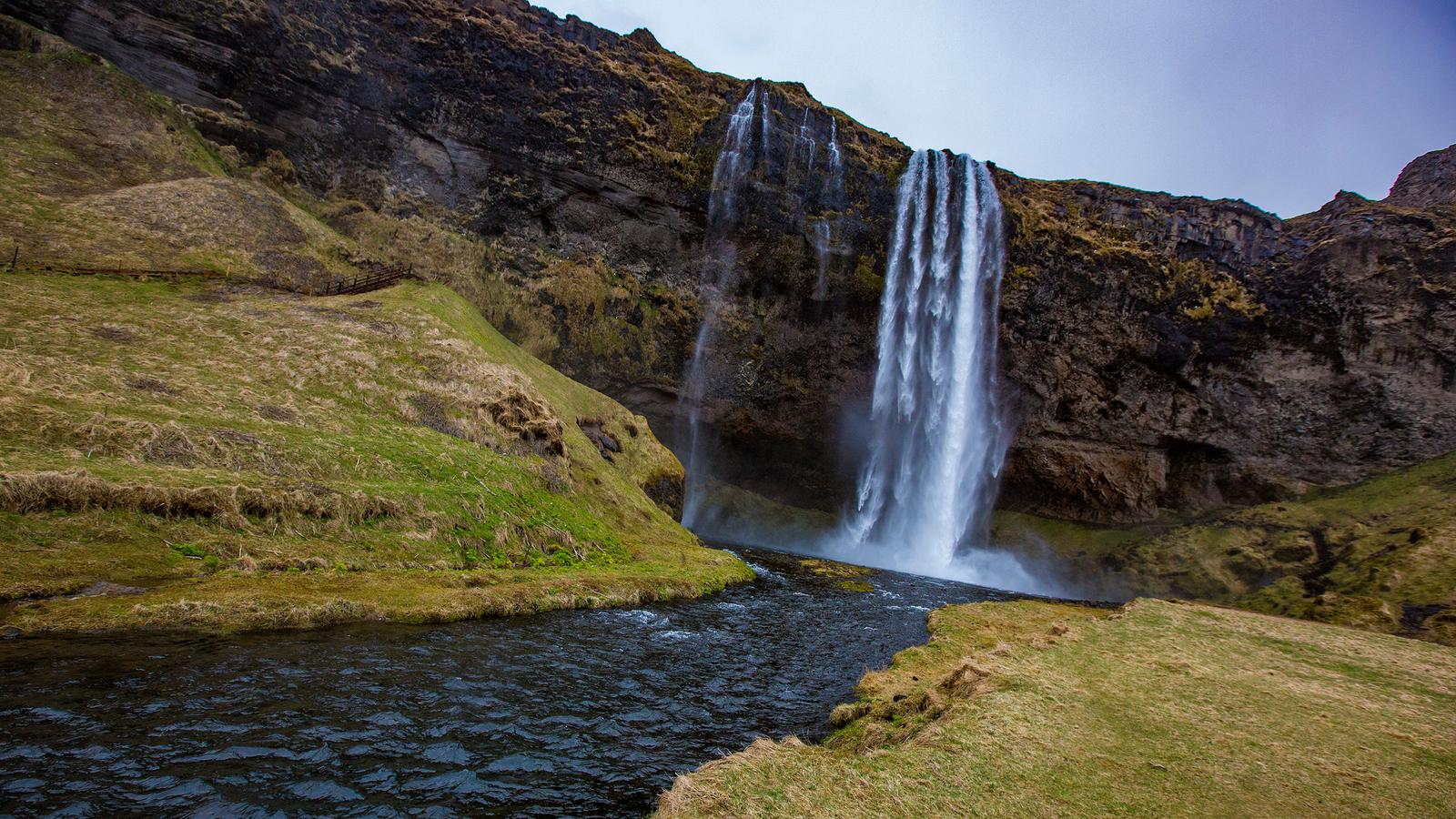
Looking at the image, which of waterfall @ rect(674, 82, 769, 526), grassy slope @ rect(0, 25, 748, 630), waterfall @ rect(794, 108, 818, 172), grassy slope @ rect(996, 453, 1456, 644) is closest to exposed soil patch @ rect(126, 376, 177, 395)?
grassy slope @ rect(0, 25, 748, 630)

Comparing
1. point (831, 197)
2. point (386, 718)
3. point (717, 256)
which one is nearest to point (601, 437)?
point (717, 256)

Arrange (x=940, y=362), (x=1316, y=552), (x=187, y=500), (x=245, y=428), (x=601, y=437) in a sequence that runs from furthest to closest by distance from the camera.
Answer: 1. (x=940, y=362)
2. (x=1316, y=552)
3. (x=601, y=437)
4. (x=245, y=428)
5. (x=187, y=500)

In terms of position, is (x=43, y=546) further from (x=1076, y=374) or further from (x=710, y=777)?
(x=1076, y=374)

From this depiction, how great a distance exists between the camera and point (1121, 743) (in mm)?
9477

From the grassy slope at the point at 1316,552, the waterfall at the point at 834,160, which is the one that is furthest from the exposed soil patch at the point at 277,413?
the waterfall at the point at 834,160

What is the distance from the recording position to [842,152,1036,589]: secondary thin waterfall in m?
57.1

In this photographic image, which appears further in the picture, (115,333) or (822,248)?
(822,248)

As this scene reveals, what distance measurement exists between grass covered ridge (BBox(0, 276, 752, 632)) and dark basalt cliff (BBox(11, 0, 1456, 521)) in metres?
23.3

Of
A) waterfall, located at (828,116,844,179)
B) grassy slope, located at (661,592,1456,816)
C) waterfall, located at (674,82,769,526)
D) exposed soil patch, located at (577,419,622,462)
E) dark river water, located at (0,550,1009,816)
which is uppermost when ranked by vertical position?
waterfall, located at (828,116,844,179)

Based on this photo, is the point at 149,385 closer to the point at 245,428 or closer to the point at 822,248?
the point at 245,428

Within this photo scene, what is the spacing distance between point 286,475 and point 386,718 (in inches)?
484

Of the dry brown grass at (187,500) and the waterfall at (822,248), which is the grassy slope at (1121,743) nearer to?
the dry brown grass at (187,500)

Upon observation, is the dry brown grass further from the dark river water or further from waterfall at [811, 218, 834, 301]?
waterfall at [811, 218, 834, 301]

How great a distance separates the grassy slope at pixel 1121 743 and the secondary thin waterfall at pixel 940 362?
42.3 metres
